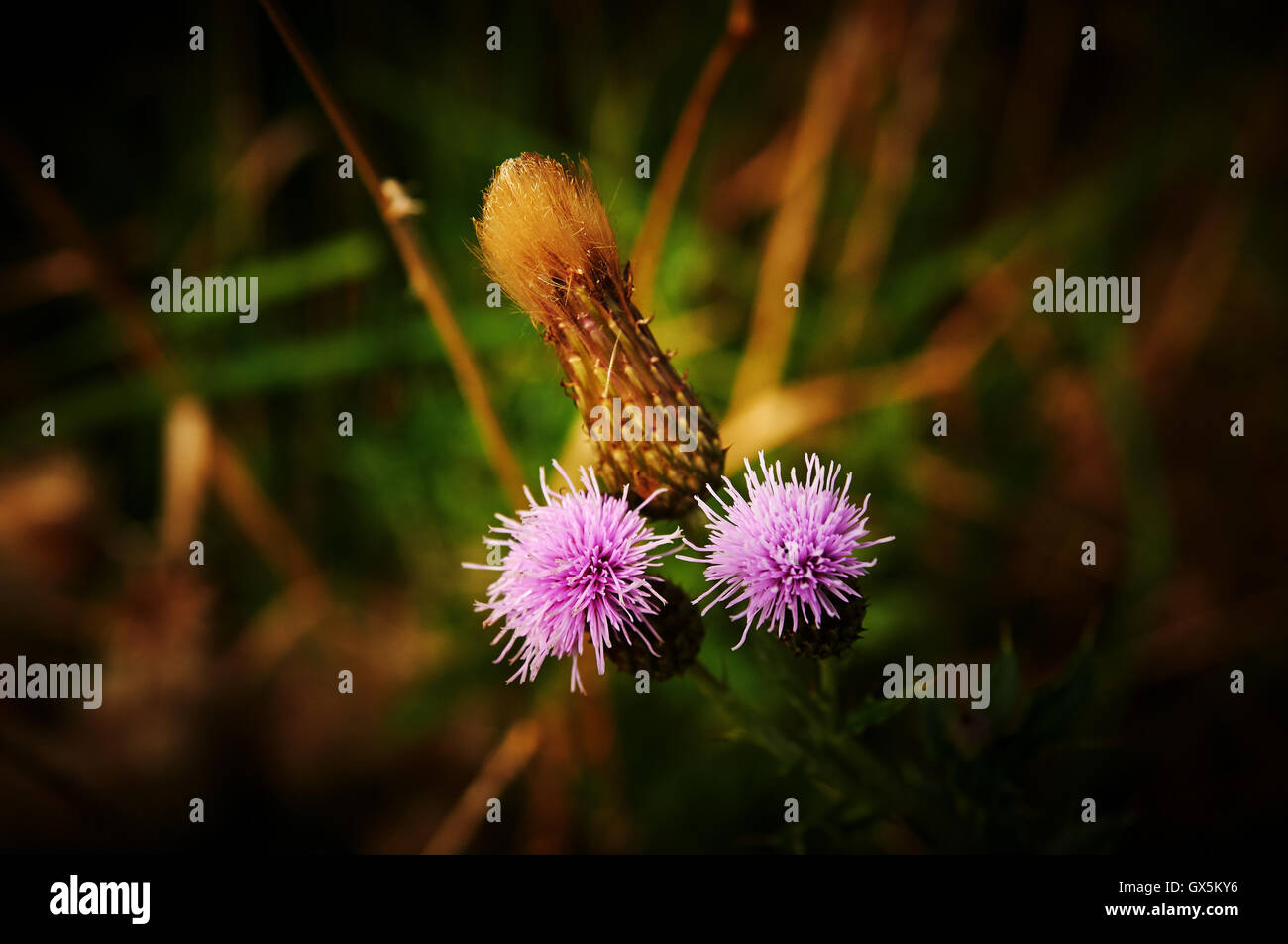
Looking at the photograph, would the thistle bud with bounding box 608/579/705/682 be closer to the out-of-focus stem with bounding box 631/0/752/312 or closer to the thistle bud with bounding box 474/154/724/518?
the thistle bud with bounding box 474/154/724/518

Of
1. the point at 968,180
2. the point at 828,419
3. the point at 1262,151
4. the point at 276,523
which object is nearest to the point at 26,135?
the point at 276,523
